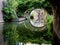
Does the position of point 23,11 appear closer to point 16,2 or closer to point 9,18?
point 16,2

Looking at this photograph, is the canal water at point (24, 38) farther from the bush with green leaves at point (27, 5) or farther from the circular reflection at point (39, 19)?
the bush with green leaves at point (27, 5)

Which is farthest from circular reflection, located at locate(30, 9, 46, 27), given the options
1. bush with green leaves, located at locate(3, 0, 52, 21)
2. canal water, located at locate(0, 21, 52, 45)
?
canal water, located at locate(0, 21, 52, 45)

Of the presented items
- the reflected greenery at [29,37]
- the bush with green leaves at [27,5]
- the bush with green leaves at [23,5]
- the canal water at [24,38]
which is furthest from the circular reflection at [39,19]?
the bush with green leaves at [27,5]

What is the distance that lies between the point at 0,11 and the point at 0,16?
0.49 meters

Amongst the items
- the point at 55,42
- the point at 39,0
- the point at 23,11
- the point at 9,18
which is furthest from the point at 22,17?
the point at 55,42

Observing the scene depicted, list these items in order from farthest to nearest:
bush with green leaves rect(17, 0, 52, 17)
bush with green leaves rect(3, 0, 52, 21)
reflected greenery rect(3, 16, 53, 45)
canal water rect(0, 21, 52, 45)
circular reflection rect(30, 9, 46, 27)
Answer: bush with green leaves rect(17, 0, 52, 17)
bush with green leaves rect(3, 0, 52, 21)
circular reflection rect(30, 9, 46, 27)
reflected greenery rect(3, 16, 53, 45)
canal water rect(0, 21, 52, 45)

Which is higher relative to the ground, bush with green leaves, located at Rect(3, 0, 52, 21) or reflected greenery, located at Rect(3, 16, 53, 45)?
bush with green leaves, located at Rect(3, 0, 52, 21)

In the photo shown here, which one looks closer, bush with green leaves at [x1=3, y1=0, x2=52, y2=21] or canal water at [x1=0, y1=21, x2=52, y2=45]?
canal water at [x1=0, y1=21, x2=52, y2=45]

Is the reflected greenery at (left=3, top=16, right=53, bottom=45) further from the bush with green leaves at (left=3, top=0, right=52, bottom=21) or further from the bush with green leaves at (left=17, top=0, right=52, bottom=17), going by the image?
the bush with green leaves at (left=17, top=0, right=52, bottom=17)

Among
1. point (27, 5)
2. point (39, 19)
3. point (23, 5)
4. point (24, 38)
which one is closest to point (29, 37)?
point (24, 38)

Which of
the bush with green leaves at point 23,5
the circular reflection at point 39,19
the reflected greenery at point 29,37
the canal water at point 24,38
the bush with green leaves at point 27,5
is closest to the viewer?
the canal water at point 24,38

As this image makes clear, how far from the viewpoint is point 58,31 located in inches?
151

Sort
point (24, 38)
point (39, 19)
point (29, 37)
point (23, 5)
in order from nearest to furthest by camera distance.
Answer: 1. point (24, 38)
2. point (29, 37)
3. point (39, 19)
4. point (23, 5)

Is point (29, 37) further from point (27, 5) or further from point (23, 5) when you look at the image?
point (23, 5)
